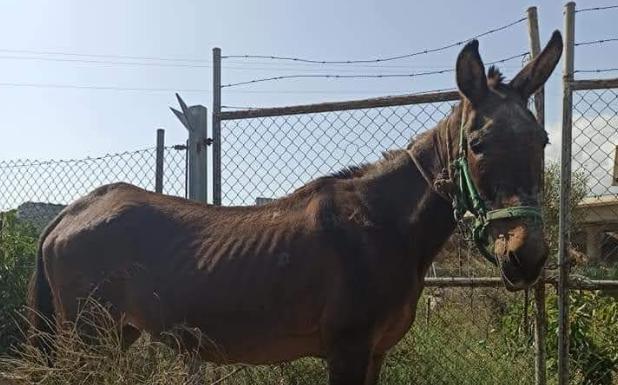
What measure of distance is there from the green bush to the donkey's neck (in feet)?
12.7

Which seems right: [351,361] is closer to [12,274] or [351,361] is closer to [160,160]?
[160,160]

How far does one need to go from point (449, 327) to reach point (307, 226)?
8.07 feet

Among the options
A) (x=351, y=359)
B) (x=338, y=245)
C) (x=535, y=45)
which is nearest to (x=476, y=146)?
(x=338, y=245)

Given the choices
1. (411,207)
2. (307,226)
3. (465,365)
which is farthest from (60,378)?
(465,365)

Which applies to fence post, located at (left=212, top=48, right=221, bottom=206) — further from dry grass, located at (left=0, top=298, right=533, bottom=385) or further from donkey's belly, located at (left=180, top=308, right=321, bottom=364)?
donkey's belly, located at (left=180, top=308, right=321, bottom=364)


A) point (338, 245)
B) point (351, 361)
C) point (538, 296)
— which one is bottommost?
point (351, 361)

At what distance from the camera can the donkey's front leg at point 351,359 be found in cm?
317

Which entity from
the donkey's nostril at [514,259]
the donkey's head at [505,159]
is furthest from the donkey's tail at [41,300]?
the donkey's nostril at [514,259]

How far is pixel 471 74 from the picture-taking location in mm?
3049

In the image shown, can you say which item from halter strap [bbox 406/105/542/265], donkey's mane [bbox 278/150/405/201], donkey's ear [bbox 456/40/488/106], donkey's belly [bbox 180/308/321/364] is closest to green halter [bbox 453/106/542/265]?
halter strap [bbox 406/105/542/265]

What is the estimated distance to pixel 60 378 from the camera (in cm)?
344

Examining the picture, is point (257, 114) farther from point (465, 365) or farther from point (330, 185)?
point (465, 365)

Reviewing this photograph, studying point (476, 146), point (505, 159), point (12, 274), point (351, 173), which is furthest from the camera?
point (12, 274)

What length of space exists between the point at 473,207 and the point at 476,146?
0.28 m
